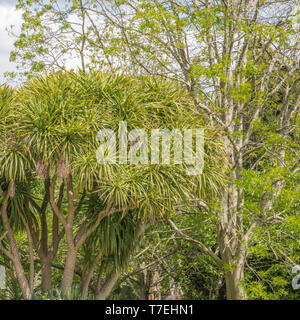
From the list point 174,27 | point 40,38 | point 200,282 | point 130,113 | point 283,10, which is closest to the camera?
point 130,113

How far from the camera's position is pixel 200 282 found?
13820mm

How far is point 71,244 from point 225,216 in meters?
3.24

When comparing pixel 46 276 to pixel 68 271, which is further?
pixel 46 276

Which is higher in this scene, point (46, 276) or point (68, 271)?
point (68, 271)

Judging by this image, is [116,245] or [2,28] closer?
[116,245]

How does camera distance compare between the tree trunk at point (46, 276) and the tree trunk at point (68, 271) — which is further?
the tree trunk at point (46, 276)

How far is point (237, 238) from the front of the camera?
10008 millimetres

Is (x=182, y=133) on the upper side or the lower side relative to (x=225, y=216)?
upper

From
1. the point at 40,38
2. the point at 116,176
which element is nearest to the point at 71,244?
the point at 116,176

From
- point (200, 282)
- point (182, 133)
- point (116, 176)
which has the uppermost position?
point (182, 133)

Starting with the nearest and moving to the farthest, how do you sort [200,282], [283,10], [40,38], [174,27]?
[174,27] < [283,10] < [40,38] < [200,282]

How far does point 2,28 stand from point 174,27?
5089mm

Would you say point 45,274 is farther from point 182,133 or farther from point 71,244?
point 182,133

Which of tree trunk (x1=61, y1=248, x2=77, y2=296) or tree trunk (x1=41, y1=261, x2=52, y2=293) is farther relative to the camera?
tree trunk (x1=41, y1=261, x2=52, y2=293)
